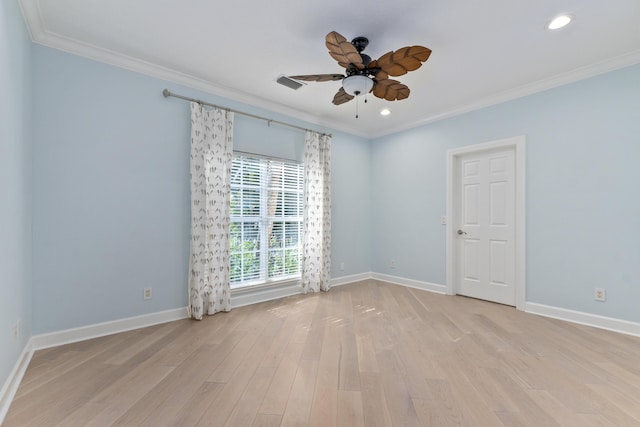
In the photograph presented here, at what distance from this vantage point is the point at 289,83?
3.38 metres

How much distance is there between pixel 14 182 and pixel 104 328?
1519mm

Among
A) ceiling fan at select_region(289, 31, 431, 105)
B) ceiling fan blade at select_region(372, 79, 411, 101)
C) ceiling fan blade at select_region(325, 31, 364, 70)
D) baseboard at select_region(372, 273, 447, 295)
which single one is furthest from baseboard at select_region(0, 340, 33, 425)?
baseboard at select_region(372, 273, 447, 295)

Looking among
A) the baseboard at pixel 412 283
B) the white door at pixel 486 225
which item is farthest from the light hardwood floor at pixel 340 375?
the baseboard at pixel 412 283

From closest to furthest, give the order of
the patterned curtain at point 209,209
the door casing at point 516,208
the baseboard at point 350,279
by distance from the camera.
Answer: the patterned curtain at point 209,209 → the door casing at point 516,208 → the baseboard at point 350,279

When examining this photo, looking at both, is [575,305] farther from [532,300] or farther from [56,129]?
[56,129]

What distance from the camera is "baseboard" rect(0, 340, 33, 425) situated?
165cm

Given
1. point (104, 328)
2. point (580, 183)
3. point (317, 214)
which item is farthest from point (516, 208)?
point (104, 328)

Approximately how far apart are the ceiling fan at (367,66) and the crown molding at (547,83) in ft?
5.81

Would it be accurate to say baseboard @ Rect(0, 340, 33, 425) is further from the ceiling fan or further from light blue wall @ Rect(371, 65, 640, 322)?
light blue wall @ Rect(371, 65, 640, 322)

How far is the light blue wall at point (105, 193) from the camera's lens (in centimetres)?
251

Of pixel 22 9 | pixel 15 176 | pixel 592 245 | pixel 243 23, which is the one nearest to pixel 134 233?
pixel 15 176

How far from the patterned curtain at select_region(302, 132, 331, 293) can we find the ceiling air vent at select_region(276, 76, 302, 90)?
945 millimetres

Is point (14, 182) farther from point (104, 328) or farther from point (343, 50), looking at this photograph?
point (343, 50)

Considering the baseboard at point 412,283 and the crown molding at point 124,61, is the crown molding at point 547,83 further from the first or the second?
the baseboard at point 412,283
